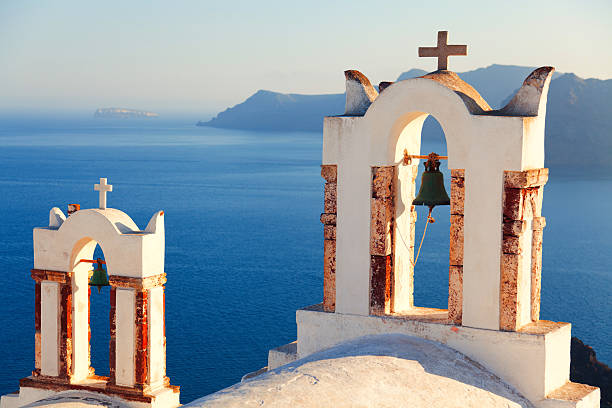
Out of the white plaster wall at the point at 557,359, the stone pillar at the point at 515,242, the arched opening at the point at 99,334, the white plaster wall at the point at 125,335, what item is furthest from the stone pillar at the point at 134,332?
the arched opening at the point at 99,334

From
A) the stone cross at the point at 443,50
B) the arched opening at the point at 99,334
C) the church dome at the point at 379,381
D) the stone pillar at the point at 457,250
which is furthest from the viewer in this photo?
the arched opening at the point at 99,334

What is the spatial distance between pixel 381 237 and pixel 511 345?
5.57 feet

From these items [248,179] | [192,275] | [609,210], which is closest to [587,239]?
[609,210]

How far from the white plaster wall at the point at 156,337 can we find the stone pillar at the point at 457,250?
3.61 m

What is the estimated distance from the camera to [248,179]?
315 ft

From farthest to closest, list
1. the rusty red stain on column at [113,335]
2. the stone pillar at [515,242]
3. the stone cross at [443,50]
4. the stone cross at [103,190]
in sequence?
1. the stone cross at [103,190]
2. the rusty red stain on column at [113,335]
3. the stone cross at [443,50]
4. the stone pillar at [515,242]

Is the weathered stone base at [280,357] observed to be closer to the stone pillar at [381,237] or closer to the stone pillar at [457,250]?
the stone pillar at [381,237]

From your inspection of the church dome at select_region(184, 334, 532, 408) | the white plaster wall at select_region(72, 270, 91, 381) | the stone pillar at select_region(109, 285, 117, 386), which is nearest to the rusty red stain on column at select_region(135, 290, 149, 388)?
the stone pillar at select_region(109, 285, 117, 386)

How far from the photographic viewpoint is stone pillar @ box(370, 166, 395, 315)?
834 cm

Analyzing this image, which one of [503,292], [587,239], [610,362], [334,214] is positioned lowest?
[610,362]

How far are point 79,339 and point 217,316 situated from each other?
34659 millimetres

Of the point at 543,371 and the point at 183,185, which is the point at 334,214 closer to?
the point at 543,371

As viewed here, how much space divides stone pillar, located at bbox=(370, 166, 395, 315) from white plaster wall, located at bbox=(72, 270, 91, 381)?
149 inches

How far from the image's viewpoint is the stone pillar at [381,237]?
8.34 m
